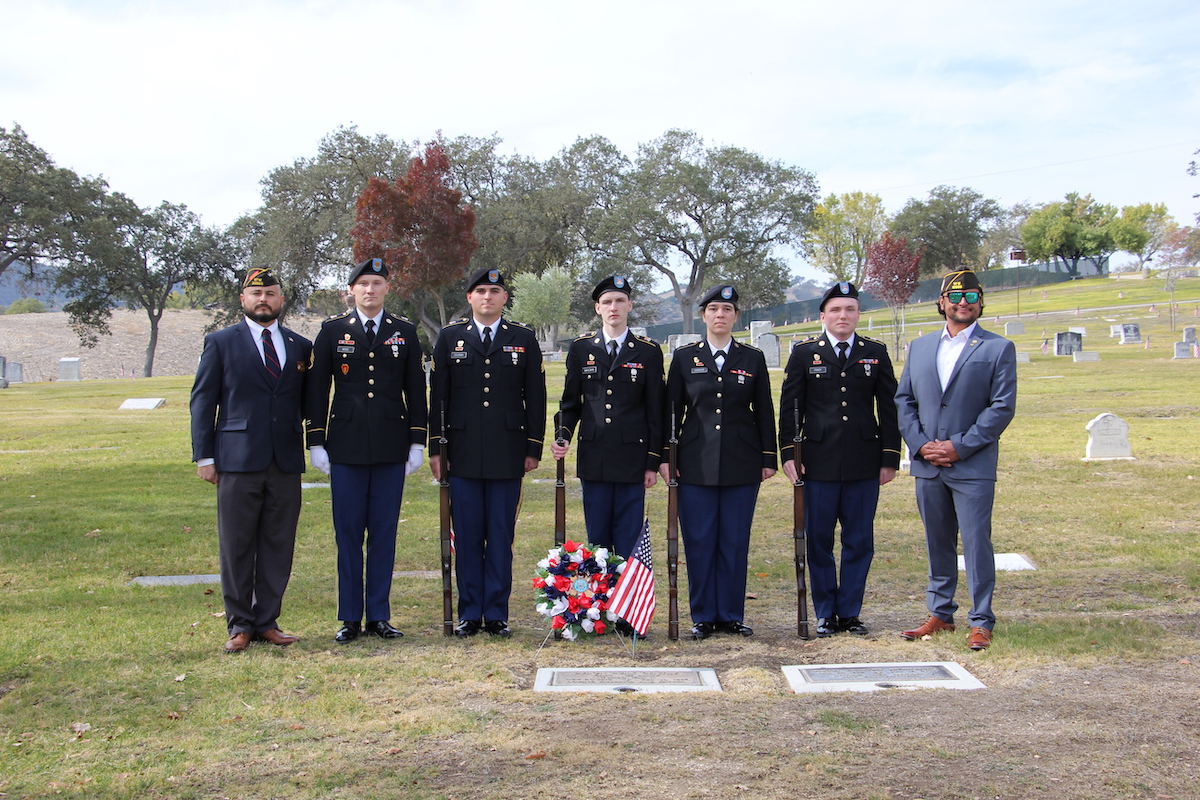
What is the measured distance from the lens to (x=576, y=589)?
5.41 metres

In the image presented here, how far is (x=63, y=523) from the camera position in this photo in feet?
29.5

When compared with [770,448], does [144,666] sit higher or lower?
lower

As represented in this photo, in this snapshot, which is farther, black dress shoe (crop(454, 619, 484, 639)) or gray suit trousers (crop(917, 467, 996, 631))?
black dress shoe (crop(454, 619, 484, 639))

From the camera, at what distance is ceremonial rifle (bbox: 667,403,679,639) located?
213 inches

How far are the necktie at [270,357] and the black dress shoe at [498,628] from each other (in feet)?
6.09

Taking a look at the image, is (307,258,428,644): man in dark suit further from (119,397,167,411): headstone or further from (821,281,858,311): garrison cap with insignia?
(119,397,167,411): headstone

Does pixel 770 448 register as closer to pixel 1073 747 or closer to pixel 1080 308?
pixel 1073 747

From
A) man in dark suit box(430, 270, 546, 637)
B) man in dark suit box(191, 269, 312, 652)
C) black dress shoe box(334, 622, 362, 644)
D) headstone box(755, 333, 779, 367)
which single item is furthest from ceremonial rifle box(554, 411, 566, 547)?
headstone box(755, 333, 779, 367)

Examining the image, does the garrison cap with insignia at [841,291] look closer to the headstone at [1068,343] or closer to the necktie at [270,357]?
the necktie at [270,357]

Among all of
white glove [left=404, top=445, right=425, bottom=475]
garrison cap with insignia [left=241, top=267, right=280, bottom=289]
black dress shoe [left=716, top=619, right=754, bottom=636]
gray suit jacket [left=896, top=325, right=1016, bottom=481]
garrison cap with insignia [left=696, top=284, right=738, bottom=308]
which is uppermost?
garrison cap with insignia [left=241, top=267, right=280, bottom=289]

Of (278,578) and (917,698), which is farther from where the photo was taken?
(278,578)

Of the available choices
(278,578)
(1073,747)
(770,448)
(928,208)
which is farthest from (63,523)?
(928,208)

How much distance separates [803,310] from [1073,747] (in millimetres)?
73215

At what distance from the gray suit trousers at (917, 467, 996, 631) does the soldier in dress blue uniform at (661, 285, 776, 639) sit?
928 mm
